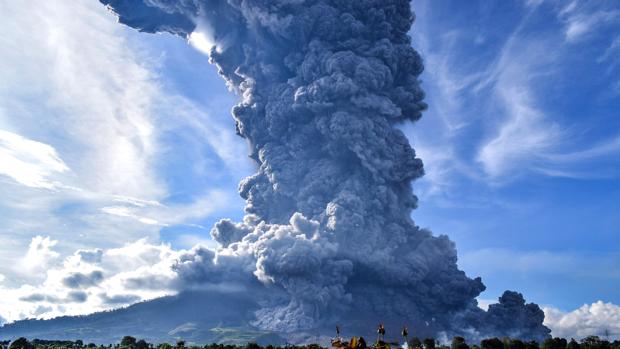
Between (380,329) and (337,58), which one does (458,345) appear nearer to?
(337,58)

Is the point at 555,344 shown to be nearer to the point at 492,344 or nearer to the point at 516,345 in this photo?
the point at 516,345

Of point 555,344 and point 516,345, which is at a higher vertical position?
point 555,344

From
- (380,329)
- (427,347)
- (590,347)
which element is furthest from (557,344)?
(380,329)

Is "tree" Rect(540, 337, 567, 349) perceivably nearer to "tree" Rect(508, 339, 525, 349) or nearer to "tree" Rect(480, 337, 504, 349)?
"tree" Rect(508, 339, 525, 349)

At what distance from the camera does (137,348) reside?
158 metres

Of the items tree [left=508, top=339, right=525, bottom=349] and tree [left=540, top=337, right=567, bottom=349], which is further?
tree [left=508, top=339, right=525, bottom=349]

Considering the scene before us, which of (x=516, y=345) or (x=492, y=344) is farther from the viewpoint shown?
(x=492, y=344)

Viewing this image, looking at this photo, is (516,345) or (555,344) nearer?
(555,344)

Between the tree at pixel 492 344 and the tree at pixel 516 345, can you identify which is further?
the tree at pixel 492 344

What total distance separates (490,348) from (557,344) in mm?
17049

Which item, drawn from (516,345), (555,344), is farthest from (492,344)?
(555,344)

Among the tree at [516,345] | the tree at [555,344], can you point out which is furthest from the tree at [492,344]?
the tree at [555,344]

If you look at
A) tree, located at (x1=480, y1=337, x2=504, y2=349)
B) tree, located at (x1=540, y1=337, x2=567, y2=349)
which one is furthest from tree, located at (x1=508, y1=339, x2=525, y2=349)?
tree, located at (x1=540, y1=337, x2=567, y2=349)

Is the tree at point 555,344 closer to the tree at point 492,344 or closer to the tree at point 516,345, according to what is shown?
the tree at point 516,345
